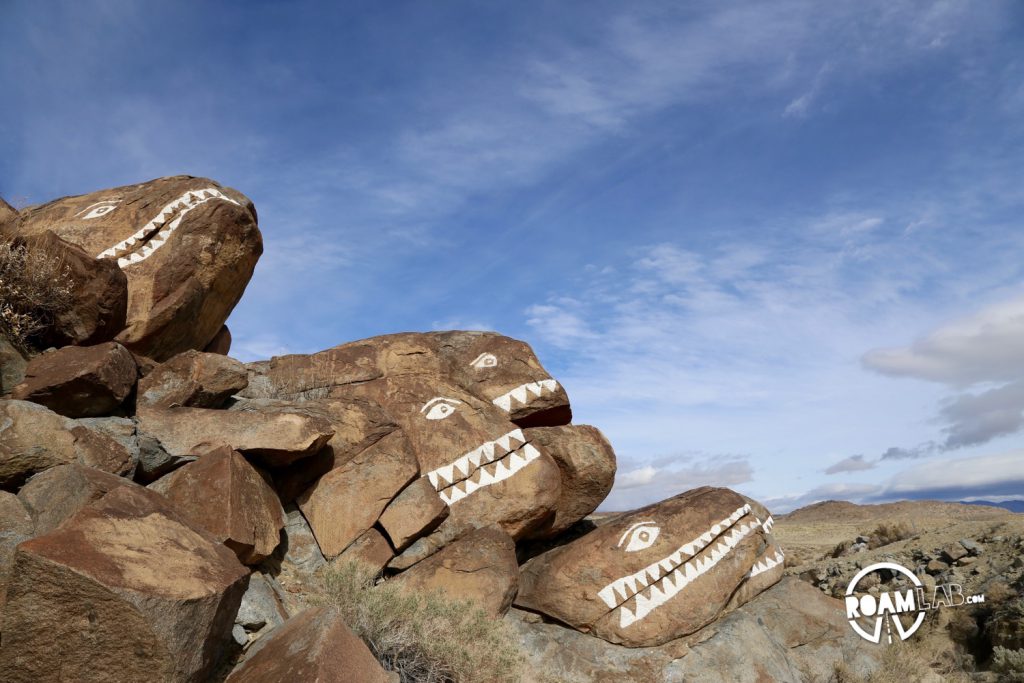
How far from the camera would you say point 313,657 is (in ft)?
15.0

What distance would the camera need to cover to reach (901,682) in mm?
9312

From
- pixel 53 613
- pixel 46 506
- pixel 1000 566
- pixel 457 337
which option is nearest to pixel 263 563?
pixel 46 506

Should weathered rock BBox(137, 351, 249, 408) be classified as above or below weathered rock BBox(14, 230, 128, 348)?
below

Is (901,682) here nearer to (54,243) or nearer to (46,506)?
(46,506)

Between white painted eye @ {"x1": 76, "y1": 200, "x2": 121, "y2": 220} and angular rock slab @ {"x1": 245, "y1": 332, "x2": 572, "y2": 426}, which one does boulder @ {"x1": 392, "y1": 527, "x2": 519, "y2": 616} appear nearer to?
angular rock slab @ {"x1": 245, "y1": 332, "x2": 572, "y2": 426}

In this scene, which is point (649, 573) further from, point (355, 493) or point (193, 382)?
point (193, 382)

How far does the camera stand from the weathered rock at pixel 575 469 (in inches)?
401

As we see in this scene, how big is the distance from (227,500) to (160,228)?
216 inches

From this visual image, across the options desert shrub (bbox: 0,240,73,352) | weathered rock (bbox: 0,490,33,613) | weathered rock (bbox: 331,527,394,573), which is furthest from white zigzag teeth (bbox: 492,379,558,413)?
weathered rock (bbox: 0,490,33,613)

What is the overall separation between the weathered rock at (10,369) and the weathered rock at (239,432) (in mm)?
1161

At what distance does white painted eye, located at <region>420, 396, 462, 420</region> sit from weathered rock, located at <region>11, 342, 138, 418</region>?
146 inches

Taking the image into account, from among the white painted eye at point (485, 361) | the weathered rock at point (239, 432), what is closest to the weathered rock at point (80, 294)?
the weathered rock at point (239, 432)

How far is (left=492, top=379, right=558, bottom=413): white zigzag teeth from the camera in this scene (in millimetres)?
10703

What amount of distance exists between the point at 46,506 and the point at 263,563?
2269mm
